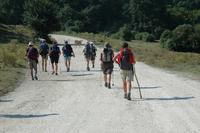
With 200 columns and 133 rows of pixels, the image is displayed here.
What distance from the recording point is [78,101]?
17531 millimetres

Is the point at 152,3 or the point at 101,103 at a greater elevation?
the point at 152,3

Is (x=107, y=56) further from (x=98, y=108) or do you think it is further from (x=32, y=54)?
(x=98, y=108)

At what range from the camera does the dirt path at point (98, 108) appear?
1292 centimetres

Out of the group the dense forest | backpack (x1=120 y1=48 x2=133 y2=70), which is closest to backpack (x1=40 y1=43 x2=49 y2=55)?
backpack (x1=120 y1=48 x2=133 y2=70)

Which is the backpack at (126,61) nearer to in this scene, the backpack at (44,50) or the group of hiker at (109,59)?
the group of hiker at (109,59)

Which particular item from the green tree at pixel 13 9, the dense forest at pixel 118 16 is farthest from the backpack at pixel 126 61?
the green tree at pixel 13 9

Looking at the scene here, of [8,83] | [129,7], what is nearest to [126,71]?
[8,83]

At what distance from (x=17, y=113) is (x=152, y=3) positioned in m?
115

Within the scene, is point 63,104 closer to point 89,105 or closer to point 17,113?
point 89,105

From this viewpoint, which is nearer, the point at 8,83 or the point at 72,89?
the point at 72,89

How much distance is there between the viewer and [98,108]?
15.9m

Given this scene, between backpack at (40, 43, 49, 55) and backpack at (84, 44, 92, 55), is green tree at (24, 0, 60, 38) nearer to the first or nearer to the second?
backpack at (84, 44, 92, 55)

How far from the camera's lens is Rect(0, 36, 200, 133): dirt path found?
1292cm

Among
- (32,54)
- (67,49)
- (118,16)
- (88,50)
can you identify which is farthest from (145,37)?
(32,54)
